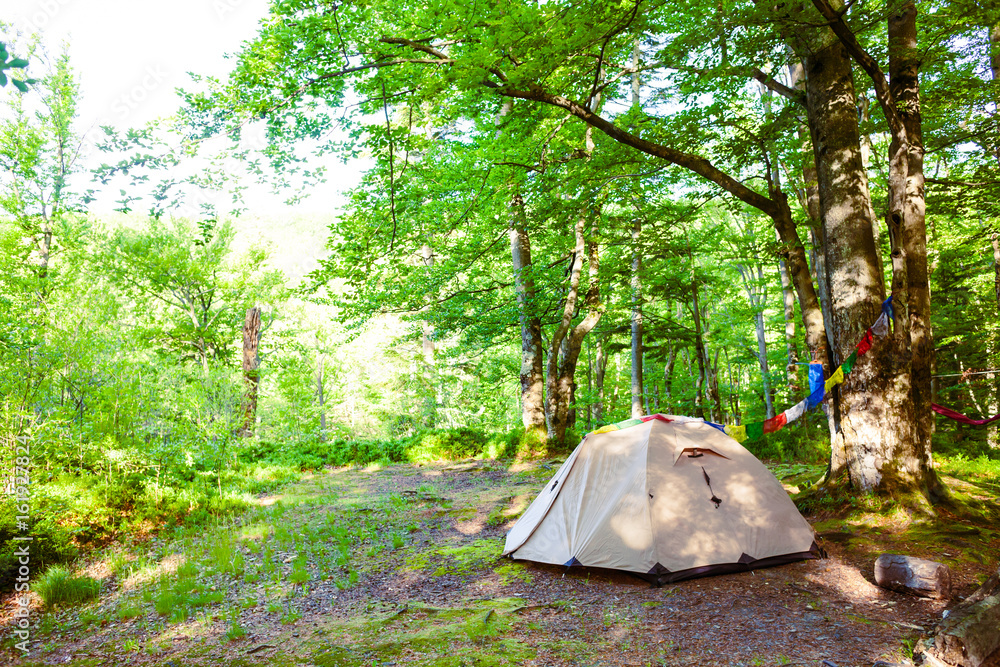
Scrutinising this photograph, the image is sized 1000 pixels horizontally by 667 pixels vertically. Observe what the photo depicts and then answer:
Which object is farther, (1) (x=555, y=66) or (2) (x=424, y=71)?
(2) (x=424, y=71)

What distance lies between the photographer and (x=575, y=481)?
5.93m

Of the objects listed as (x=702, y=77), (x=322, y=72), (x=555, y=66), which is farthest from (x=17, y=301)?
(x=702, y=77)

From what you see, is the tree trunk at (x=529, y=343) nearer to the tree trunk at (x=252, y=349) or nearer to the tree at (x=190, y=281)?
the tree trunk at (x=252, y=349)

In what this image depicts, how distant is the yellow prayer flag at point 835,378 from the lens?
594 cm

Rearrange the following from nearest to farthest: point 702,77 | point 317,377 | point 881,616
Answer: point 881,616, point 702,77, point 317,377

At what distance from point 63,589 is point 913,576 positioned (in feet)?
26.0

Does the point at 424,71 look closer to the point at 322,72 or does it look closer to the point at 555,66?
the point at 322,72

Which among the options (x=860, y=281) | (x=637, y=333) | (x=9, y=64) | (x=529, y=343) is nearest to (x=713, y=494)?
(x=860, y=281)

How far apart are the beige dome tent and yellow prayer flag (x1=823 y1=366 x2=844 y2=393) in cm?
128

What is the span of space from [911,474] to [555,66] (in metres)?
5.94

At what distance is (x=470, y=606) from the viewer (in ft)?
15.9

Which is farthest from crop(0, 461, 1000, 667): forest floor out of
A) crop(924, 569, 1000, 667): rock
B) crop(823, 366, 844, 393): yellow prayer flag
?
crop(823, 366, 844, 393): yellow prayer flag

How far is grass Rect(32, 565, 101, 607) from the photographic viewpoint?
5.41m

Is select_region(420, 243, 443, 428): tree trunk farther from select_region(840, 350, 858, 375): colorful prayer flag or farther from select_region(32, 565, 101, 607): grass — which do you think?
select_region(840, 350, 858, 375): colorful prayer flag
